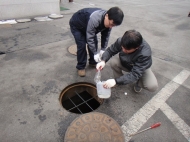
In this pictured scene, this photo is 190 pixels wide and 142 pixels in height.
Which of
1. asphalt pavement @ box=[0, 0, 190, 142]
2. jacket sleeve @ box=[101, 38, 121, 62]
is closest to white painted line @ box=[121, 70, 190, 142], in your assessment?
asphalt pavement @ box=[0, 0, 190, 142]

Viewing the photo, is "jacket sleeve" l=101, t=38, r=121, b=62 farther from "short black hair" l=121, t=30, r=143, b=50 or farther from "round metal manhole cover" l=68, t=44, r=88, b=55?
"round metal manhole cover" l=68, t=44, r=88, b=55

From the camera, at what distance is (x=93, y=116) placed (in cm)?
200

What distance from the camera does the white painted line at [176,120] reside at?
1.96 metres

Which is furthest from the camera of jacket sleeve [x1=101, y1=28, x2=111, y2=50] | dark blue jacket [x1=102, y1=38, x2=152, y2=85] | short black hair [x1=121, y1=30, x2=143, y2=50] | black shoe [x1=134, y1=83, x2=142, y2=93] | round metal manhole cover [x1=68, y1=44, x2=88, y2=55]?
round metal manhole cover [x1=68, y1=44, x2=88, y2=55]

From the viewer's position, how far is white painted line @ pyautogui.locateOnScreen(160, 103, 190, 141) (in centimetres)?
196

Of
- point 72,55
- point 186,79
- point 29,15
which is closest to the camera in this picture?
point 186,79

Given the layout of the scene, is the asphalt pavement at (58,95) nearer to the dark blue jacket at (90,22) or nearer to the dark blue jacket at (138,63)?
the dark blue jacket at (138,63)

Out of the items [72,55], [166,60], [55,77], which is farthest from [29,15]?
[166,60]

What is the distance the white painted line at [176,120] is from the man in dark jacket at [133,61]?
416mm

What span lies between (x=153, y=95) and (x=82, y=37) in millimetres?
1799

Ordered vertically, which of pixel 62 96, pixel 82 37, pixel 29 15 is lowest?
pixel 62 96

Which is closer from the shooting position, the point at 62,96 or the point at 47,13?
the point at 62,96

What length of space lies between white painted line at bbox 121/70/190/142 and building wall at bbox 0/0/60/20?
629cm

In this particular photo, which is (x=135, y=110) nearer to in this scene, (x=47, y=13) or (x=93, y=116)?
(x=93, y=116)
